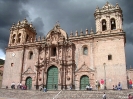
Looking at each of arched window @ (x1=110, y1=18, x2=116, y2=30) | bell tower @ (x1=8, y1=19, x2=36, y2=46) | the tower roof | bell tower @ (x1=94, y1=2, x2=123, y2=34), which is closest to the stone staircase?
bell tower @ (x1=94, y1=2, x2=123, y2=34)

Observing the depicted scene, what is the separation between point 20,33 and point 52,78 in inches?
429

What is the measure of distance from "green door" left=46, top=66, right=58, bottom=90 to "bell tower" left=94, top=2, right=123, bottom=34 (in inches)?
337

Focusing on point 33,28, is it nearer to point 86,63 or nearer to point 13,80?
point 13,80

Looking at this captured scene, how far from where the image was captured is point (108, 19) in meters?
25.7

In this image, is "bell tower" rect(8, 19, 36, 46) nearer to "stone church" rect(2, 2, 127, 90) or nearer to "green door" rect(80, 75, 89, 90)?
"stone church" rect(2, 2, 127, 90)

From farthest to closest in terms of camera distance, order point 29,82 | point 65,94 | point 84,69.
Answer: point 29,82 < point 84,69 < point 65,94

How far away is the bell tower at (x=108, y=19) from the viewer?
2497 cm

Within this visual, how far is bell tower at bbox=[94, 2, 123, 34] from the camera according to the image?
25.0 meters

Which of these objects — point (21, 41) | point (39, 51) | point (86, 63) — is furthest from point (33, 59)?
point (86, 63)

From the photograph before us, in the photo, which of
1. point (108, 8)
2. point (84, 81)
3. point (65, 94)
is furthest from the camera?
point (108, 8)

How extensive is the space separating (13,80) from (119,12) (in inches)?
761

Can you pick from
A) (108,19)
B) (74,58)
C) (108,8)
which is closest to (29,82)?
(74,58)

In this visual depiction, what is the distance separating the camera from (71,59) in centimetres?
2528

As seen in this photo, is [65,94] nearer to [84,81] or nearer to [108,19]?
[84,81]
